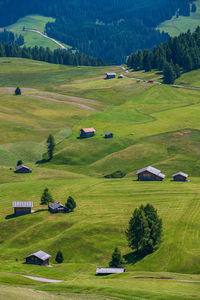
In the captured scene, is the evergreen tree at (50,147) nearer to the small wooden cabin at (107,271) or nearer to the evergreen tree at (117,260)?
the evergreen tree at (117,260)

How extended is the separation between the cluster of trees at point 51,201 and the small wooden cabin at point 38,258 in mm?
23725

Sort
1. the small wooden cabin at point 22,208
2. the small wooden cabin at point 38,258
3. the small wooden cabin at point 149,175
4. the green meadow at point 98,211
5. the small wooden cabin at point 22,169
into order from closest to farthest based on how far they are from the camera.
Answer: the green meadow at point 98,211
the small wooden cabin at point 38,258
the small wooden cabin at point 22,208
the small wooden cabin at point 149,175
the small wooden cabin at point 22,169

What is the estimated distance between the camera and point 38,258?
91.6 metres

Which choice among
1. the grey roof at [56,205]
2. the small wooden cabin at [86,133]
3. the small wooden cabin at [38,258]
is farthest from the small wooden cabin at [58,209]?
the small wooden cabin at [86,133]

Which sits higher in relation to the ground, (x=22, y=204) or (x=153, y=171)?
(x=153, y=171)

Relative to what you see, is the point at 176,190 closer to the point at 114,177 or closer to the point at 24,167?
the point at 114,177

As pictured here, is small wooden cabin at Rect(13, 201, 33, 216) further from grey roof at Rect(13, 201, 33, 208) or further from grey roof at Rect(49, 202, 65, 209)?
grey roof at Rect(49, 202, 65, 209)

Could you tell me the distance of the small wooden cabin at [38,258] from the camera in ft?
300

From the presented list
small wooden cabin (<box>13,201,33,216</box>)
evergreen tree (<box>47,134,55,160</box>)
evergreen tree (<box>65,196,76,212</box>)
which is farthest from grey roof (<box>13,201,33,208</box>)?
evergreen tree (<box>47,134,55,160</box>)

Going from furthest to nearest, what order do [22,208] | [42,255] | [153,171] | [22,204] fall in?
[153,171] < [22,204] < [22,208] < [42,255]

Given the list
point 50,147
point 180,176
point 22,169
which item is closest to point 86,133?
point 50,147

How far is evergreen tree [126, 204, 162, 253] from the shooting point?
93.7m

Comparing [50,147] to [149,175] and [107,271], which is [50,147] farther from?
[107,271]

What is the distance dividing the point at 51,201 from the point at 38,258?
103ft
